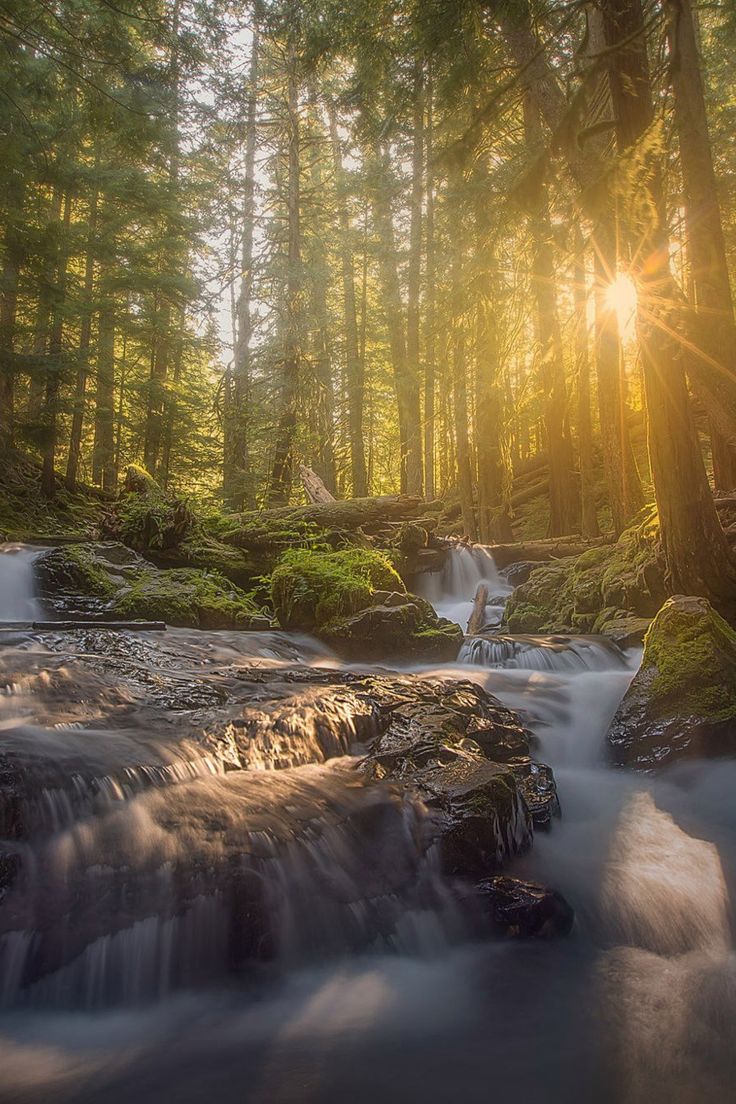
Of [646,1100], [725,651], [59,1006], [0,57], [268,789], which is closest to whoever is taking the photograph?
[646,1100]

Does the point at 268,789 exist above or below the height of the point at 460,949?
above

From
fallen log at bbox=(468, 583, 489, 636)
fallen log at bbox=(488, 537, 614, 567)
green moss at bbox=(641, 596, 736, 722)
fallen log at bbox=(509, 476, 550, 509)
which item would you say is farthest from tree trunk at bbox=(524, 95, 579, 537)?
green moss at bbox=(641, 596, 736, 722)

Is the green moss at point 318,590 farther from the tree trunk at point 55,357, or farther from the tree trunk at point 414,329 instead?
the tree trunk at point 414,329

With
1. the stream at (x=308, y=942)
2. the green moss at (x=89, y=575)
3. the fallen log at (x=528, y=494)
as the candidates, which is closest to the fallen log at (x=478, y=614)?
the green moss at (x=89, y=575)

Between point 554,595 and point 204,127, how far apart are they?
16.5 meters

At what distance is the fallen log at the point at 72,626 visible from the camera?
7548mm

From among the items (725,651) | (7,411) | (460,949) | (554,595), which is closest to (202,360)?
(7,411)

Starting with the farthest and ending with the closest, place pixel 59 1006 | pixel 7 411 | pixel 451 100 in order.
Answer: pixel 7 411 → pixel 451 100 → pixel 59 1006

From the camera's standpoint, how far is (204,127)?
1820 centimetres

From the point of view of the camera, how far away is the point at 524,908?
3566mm

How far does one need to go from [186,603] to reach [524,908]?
7.24m

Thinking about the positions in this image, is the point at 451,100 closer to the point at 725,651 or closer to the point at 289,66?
the point at 725,651

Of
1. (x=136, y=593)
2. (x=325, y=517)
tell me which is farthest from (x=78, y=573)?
(x=325, y=517)

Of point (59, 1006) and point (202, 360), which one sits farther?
point (202, 360)
